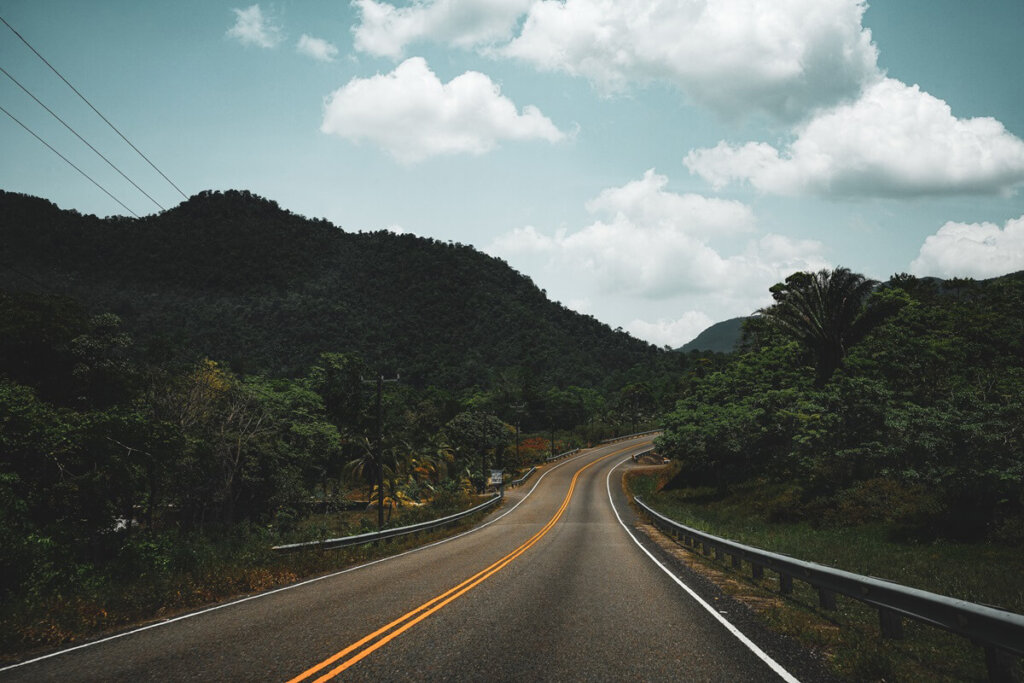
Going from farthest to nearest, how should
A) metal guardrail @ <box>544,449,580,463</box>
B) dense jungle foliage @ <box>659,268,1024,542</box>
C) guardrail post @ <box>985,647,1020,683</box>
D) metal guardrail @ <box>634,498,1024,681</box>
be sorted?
1. metal guardrail @ <box>544,449,580,463</box>
2. dense jungle foliage @ <box>659,268,1024,542</box>
3. guardrail post @ <box>985,647,1020,683</box>
4. metal guardrail @ <box>634,498,1024,681</box>

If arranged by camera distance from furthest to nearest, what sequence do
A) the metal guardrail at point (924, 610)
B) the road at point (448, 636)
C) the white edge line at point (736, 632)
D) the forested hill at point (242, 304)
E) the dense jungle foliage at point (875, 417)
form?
the forested hill at point (242, 304) < the dense jungle foliage at point (875, 417) < the road at point (448, 636) < the white edge line at point (736, 632) < the metal guardrail at point (924, 610)

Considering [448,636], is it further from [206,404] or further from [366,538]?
[206,404]

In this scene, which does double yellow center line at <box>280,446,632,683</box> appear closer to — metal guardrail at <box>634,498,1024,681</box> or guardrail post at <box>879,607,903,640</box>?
metal guardrail at <box>634,498,1024,681</box>

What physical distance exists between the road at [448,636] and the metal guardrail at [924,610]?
1611 mm

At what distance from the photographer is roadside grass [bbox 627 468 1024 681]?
5848 mm

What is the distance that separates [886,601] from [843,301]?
35447 millimetres

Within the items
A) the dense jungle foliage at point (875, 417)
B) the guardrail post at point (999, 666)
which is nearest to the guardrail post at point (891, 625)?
the guardrail post at point (999, 666)

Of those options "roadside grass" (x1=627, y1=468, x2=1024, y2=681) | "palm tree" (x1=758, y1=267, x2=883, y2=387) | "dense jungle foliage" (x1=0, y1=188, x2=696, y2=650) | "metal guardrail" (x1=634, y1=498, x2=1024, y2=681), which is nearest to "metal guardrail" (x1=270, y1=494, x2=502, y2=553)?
"dense jungle foliage" (x1=0, y1=188, x2=696, y2=650)

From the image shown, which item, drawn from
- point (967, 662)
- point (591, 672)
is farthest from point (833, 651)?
point (591, 672)

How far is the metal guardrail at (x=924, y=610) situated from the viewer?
4594 mm

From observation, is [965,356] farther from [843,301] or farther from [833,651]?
[833,651]

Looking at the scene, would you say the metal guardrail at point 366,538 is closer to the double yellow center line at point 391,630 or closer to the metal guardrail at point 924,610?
the double yellow center line at point 391,630

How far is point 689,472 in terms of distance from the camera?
158ft

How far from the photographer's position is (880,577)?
1116cm
